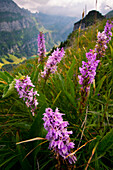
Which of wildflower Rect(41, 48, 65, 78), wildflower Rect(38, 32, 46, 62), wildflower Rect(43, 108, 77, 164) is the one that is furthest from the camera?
wildflower Rect(38, 32, 46, 62)

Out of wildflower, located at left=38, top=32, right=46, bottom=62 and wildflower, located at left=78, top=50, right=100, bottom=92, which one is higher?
wildflower, located at left=38, top=32, right=46, bottom=62

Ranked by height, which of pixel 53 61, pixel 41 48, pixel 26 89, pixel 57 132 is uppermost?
pixel 41 48

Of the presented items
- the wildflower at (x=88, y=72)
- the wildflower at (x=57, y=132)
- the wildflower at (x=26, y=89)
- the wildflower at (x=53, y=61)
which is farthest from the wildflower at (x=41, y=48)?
the wildflower at (x=57, y=132)

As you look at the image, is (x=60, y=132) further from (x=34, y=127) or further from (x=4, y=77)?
(x=4, y=77)

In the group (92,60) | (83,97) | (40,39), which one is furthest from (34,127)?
(40,39)

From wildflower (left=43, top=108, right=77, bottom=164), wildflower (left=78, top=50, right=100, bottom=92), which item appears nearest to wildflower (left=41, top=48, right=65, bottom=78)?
wildflower (left=78, top=50, right=100, bottom=92)

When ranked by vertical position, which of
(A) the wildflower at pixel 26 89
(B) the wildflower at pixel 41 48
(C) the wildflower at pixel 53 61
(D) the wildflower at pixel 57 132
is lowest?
(D) the wildflower at pixel 57 132

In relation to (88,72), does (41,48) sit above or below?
above

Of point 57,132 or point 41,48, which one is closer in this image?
point 57,132

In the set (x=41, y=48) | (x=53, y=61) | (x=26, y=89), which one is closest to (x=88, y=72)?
(x=26, y=89)

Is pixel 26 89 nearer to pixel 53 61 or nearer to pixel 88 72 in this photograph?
pixel 88 72

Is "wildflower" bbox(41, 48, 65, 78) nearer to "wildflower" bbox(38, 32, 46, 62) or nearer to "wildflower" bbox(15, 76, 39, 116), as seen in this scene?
"wildflower" bbox(15, 76, 39, 116)

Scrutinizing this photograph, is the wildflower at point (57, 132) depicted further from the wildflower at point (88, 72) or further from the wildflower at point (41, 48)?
the wildflower at point (41, 48)

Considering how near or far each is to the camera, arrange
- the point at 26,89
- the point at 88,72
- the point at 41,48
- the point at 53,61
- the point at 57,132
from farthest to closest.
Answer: the point at 41,48 → the point at 53,61 → the point at 26,89 → the point at 88,72 → the point at 57,132
